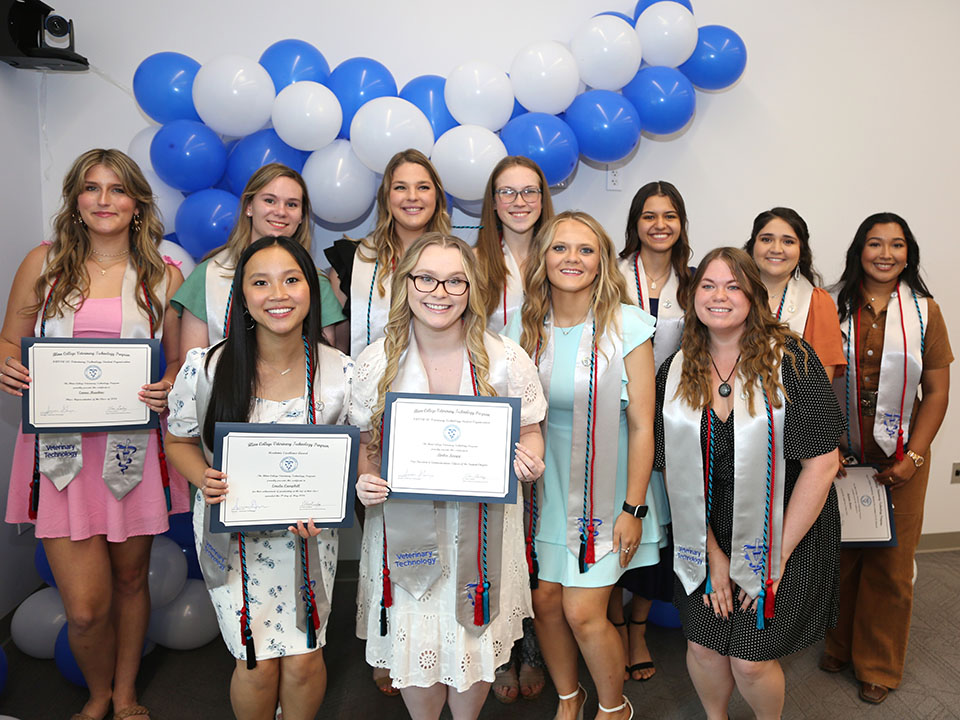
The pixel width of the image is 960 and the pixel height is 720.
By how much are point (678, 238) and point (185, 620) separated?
2698 millimetres

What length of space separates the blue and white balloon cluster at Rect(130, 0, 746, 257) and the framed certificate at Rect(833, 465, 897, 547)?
178cm

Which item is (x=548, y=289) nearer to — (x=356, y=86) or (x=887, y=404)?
(x=356, y=86)

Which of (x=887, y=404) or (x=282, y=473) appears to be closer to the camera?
(x=282, y=473)

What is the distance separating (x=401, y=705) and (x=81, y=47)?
11.6 ft

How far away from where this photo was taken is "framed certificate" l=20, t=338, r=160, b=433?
220 cm

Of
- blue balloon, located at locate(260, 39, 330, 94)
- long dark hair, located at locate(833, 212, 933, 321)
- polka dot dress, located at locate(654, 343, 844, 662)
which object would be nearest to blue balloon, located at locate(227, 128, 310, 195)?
blue balloon, located at locate(260, 39, 330, 94)

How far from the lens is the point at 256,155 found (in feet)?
10.1

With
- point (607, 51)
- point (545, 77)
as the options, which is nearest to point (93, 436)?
point (545, 77)

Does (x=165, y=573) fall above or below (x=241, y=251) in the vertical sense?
below

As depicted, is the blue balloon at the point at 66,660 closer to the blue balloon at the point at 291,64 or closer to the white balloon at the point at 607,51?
the blue balloon at the point at 291,64

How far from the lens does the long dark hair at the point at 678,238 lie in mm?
2852

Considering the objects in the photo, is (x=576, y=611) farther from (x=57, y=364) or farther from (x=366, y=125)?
(x=366, y=125)

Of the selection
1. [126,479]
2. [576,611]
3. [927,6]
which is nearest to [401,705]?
[576,611]

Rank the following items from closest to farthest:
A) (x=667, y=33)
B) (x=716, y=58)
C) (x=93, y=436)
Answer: (x=93, y=436) < (x=667, y=33) < (x=716, y=58)
